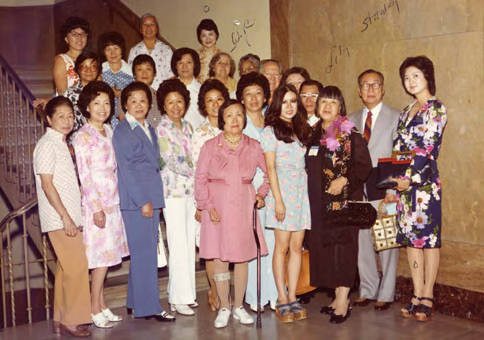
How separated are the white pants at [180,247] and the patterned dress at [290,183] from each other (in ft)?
2.18

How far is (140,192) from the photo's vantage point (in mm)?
4648

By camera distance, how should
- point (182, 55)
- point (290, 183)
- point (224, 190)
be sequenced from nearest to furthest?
point (224, 190), point (290, 183), point (182, 55)

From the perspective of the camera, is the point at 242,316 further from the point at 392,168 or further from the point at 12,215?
the point at 12,215

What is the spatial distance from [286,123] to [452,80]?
1.37 metres

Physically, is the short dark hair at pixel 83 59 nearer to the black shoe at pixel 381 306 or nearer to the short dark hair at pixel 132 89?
the short dark hair at pixel 132 89

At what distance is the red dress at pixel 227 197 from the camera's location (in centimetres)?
459

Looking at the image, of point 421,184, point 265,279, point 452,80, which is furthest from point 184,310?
point 452,80

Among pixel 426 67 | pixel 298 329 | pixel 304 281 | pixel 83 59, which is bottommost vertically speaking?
pixel 298 329

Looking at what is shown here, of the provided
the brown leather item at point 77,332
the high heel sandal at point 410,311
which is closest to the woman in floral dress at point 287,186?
the high heel sandal at point 410,311

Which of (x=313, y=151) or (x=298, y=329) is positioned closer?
(x=298, y=329)

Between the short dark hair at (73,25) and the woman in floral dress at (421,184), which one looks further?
the short dark hair at (73,25)

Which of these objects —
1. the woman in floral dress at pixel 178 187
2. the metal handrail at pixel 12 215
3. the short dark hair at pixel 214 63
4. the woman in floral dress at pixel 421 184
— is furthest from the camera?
the short dark hair at pixel 214 63

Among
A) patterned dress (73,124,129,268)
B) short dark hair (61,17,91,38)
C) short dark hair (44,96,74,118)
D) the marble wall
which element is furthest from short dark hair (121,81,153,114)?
the marble wall

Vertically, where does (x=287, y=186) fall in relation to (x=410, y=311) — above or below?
above
